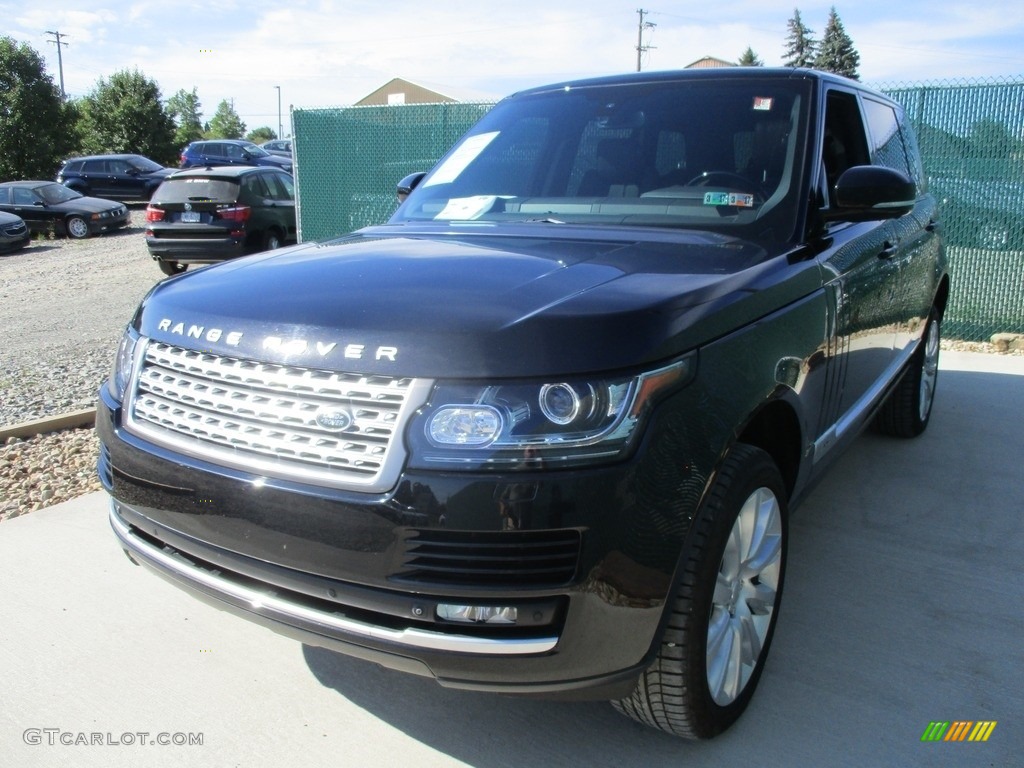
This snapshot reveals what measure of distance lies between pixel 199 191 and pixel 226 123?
257 ft

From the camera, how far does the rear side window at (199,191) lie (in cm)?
1255

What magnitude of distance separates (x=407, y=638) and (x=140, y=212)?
27.1 m

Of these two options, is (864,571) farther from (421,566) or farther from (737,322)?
(421,566)

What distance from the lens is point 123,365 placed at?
8.53 feet

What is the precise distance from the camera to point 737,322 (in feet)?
7.71

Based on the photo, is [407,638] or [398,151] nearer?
[407,638]

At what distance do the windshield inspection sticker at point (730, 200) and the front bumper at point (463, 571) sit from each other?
1.47 metres

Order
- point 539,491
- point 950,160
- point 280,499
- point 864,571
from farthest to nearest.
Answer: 1. point 950,160
2. point 864,571
3. point 280,499
4. point 539,491

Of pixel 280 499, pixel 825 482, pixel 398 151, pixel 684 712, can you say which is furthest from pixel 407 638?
pixel 398 151

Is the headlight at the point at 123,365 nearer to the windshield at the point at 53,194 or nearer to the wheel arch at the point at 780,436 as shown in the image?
the wheel arch at the point at 780,436

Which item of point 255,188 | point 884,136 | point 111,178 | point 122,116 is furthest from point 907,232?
point 122,116

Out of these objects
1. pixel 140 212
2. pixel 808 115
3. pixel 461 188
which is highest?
pixel 808 115

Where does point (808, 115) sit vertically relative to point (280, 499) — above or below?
above

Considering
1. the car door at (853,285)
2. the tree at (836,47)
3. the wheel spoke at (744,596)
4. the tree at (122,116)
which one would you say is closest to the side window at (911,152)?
the car door at (853,285)
